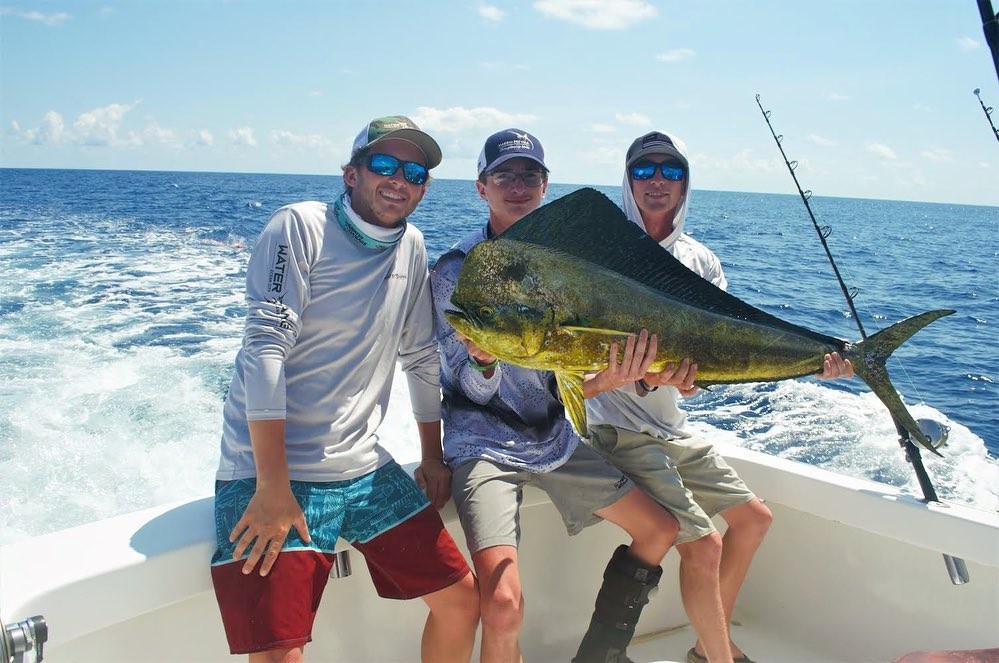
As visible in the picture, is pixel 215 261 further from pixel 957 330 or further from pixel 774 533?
pixel 957 330

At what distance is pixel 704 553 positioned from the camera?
2.49 metres

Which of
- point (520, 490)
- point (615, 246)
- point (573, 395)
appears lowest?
point (520, 490)

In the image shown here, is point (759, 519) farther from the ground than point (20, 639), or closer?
closer

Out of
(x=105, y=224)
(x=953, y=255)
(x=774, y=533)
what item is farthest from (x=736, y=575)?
(x=953, y=255)

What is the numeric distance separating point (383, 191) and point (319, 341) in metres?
0.51

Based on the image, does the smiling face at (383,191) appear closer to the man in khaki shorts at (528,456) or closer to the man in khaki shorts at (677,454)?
the man in khaki shorts at (528,456)

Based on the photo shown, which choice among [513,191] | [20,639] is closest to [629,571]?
[513,191]

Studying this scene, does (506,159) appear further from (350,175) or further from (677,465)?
(677,465)

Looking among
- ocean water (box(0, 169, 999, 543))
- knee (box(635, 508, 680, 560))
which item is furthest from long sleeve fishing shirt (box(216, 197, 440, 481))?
ocean water (box(0, 169, 999, 543))

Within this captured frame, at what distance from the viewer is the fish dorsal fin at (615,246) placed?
189cm

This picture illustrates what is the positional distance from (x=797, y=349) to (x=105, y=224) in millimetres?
20088

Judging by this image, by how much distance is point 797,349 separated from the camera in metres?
2.01

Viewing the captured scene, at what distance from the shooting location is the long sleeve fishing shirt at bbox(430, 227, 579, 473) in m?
2.48

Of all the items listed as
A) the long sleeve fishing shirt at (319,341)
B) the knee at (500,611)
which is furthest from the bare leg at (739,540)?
the long sleeve fishing shirt at (319,341)
